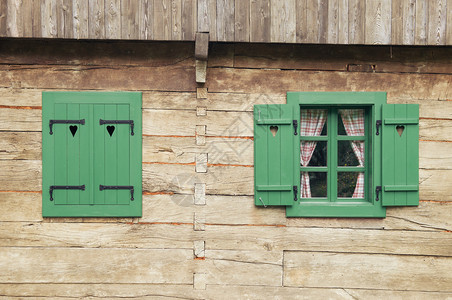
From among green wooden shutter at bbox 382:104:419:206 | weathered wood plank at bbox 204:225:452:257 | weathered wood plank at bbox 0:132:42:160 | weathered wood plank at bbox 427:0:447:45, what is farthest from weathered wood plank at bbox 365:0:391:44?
weathered wood plank at bbox 0:132:42:160

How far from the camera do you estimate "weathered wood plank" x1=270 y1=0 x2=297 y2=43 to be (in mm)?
3678

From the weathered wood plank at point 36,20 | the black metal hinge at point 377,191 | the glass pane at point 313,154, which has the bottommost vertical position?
the black metal hinge at point 377,191

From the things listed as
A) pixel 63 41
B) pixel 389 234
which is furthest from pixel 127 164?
pixel 389 234

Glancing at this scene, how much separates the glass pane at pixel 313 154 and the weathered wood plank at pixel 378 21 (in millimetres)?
1137

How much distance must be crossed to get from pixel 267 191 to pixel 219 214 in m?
0.55

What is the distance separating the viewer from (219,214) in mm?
3891

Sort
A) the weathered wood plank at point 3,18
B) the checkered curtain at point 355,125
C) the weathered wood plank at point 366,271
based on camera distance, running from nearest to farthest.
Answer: the weathered wood plank at point 3,18
the weathered wood plank at point 366,271
the checkered curtain at point 355,125

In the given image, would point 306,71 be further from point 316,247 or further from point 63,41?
point 63,41

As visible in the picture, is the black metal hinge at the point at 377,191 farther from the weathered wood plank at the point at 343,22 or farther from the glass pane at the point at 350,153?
the weathered wood plank at the point at 343,22

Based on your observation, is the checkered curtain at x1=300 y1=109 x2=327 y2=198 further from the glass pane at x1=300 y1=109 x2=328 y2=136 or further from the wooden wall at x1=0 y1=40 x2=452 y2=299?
the wooden wall at x1=0 y1=40 x2=452 y2=299

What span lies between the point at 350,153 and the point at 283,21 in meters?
1.55

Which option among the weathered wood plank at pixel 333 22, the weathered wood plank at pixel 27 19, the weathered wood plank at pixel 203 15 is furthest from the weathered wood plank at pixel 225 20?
the weathered wood plank at pixel 27 19

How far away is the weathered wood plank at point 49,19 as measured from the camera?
3.62 metres

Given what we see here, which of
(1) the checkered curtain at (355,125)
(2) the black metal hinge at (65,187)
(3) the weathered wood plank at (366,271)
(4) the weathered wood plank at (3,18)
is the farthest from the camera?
(1) the checkered curtain at (355,125)
